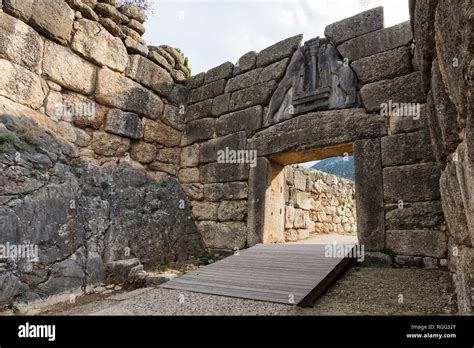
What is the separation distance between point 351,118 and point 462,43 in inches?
104

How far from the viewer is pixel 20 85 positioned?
354 centimetres

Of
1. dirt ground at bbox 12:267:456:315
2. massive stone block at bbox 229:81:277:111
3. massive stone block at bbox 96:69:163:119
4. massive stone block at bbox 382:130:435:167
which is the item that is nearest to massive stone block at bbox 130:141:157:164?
massive stone block at bbox 96:69:163:119

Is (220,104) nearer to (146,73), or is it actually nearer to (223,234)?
(146,73)

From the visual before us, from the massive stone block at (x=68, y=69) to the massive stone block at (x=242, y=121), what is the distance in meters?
2.16

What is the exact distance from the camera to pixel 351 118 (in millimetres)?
3879

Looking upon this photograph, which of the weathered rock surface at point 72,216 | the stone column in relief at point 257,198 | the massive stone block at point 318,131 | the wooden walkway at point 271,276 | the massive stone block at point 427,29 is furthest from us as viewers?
the stone column in relief at point 257,198

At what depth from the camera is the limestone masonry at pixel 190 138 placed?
3172mm

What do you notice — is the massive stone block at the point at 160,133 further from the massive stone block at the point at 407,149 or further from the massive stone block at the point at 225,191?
the massive stone block at the point at 407,149

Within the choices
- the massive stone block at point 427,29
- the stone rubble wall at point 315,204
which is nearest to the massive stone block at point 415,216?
the massive stone block at point 427,29

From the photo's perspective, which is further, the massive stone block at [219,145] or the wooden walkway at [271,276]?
the massive stone block at [219,145]

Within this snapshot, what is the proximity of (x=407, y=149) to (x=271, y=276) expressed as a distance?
7.03ft

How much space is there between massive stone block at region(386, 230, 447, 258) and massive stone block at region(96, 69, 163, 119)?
13.7ft
